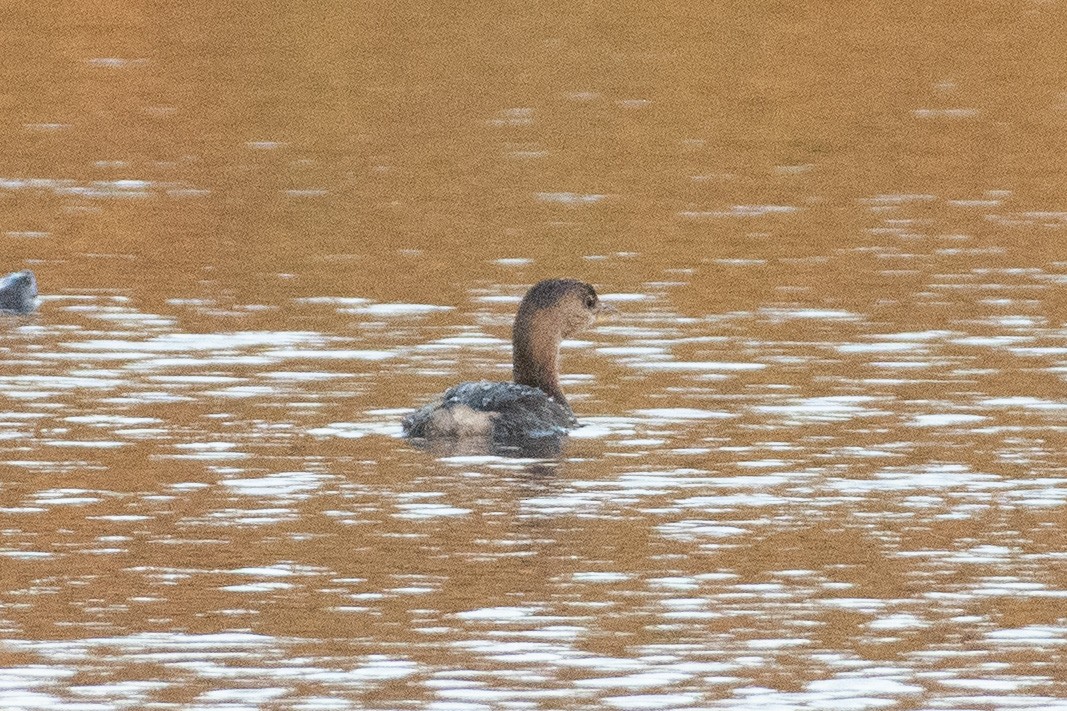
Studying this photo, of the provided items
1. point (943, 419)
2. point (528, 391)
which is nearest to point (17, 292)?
point (528, 391)

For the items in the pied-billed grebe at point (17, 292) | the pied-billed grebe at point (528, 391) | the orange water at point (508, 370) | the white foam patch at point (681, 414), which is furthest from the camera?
the pied-billed grebe at point (17, 292)

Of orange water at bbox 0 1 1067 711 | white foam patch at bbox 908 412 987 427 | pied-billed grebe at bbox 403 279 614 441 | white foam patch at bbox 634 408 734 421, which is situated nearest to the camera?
orange water at bbox 0 1 1067 711

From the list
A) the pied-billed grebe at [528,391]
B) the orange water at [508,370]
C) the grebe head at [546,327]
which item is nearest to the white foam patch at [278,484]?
the orange water at [508,370]

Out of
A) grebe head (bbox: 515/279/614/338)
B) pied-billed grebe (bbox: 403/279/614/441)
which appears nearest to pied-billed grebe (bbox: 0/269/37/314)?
pied-billed grebe (bbox: 403/279/614/441)

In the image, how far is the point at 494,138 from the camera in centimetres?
3084

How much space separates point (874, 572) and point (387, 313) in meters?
8.56

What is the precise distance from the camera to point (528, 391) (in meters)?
17.6

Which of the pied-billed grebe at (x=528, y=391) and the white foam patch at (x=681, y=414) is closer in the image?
the pied-billed grebe at (x=528, y=391)

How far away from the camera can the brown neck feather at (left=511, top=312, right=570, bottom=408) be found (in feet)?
60.8

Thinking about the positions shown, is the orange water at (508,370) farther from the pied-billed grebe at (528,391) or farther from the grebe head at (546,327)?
the grebe head at (546,327)

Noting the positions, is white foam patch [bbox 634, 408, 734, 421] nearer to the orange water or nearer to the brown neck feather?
the orange water

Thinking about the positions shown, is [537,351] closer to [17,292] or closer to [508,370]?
[508,370]

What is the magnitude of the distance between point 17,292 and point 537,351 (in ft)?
15.9

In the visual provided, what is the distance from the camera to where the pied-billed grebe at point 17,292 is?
21.3 meters
